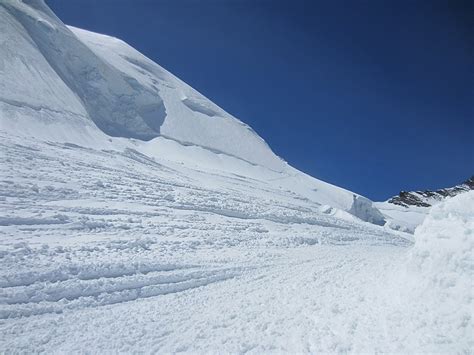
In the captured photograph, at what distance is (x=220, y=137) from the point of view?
42.6 metres

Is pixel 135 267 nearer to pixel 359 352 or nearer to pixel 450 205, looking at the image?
pixel 359 352

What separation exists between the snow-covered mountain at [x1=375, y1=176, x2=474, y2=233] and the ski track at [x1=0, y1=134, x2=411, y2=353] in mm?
30113

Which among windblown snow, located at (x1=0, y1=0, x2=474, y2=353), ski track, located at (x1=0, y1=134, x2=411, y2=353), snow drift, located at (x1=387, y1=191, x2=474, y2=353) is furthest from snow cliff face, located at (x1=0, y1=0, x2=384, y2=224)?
snow drift, located at (x1=387, y1=191, x2=474, y2=353)

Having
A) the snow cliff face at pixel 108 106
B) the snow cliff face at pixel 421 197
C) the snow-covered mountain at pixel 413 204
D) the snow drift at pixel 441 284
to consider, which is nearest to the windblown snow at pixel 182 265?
the snow drift at pixel 441 284

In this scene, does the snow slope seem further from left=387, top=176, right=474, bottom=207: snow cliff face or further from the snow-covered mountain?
left=387, top=176, right=474, bottom=207: snow cliff face

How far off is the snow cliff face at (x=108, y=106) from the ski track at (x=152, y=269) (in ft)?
24.9

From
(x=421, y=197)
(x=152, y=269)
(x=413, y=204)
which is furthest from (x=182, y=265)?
(x=421, y=197)

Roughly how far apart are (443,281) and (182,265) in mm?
6354

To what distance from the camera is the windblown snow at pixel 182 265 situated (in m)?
6.33

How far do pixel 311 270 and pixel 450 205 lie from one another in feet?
14.4

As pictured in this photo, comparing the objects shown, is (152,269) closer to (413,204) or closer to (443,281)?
(443,281)

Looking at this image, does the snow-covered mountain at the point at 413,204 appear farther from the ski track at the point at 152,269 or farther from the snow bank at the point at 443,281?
the snow bank at the point at 443,281

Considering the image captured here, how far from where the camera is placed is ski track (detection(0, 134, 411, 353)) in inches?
255

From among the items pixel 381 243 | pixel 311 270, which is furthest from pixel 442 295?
pixel 381 243
